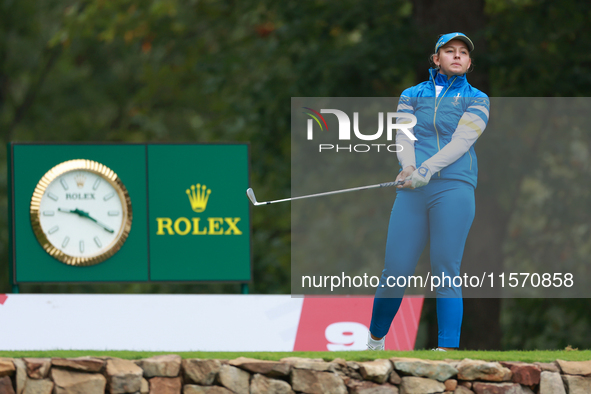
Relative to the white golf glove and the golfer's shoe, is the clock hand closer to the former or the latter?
the golfer's shoe

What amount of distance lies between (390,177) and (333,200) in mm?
3183

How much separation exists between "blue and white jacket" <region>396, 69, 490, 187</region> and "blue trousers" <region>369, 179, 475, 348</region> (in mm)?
109

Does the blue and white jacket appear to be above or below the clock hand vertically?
above

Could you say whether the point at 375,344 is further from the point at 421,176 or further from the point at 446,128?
the point at 446,128

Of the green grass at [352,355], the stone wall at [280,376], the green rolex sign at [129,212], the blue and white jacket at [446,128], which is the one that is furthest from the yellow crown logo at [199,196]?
the blue and white jacket at [446,128]

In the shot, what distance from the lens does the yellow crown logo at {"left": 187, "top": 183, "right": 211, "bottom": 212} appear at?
702 centimetres

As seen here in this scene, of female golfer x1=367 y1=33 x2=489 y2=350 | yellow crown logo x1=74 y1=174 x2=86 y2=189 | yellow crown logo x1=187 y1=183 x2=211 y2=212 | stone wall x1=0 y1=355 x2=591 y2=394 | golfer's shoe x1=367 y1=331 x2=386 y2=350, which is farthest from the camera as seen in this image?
yellow crown logo x1=187 y1=183 x2=211 y2=212

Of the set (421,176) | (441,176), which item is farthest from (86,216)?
(441,176)

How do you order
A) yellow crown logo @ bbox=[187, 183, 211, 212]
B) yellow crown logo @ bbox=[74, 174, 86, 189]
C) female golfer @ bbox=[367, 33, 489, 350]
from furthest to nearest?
yellow crown logo @ bbox=[187, 183, 211, 212], yellow crown logo @ bbox=[74, 174, 86, 189], female golfer @ bbox=[367, 33, 489, 350]

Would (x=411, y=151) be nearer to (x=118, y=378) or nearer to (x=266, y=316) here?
(x=266, y=316)

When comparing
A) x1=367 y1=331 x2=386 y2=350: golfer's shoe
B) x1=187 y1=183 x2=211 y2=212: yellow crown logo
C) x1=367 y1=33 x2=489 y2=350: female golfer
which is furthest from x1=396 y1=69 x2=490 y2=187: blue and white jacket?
x1=187 y1=183 x2=211 y2=212: yellow crown logo

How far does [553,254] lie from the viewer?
6.98 meters

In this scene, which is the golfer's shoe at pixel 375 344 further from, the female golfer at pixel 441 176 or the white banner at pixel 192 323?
the female golfer at pixel 441 176

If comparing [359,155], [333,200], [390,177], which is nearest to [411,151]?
[390,177]
